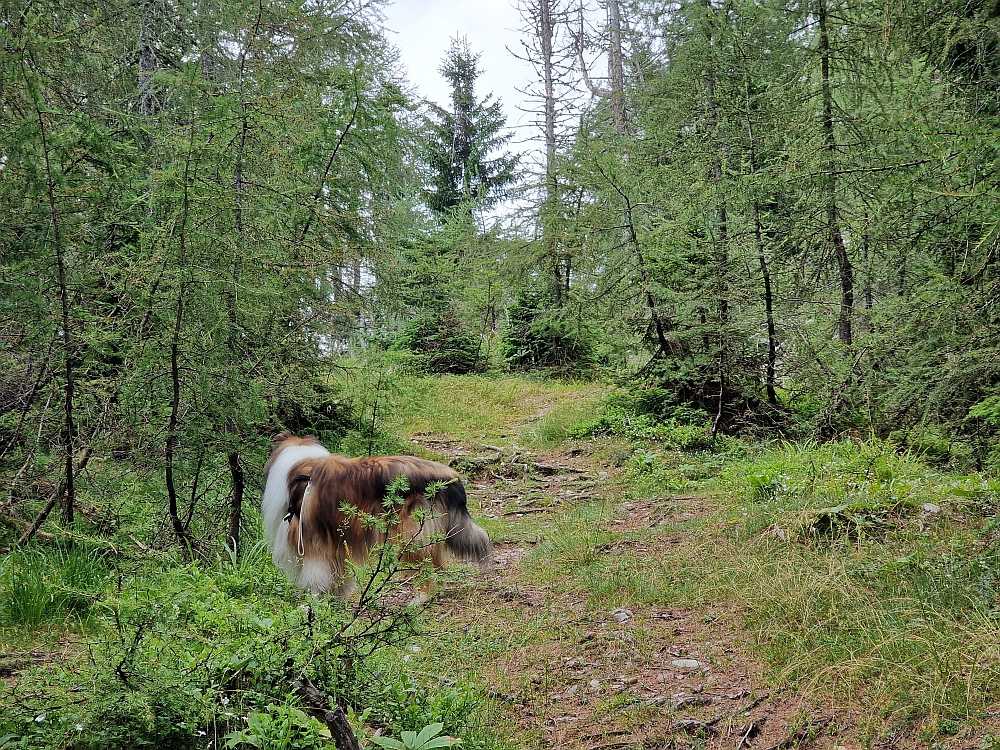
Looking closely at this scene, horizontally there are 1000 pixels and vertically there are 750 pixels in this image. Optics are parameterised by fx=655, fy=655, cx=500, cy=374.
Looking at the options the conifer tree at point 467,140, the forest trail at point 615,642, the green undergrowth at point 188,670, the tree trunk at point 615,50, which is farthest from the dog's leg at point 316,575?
the tree trunk at point 615,50

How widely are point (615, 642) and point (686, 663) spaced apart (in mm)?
490

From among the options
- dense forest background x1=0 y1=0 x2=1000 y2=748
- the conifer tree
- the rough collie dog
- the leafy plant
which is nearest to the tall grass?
dense forest background x1=0 y1=0 x2=1000 y2=748

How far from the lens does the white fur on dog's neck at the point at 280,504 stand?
4.80 metres

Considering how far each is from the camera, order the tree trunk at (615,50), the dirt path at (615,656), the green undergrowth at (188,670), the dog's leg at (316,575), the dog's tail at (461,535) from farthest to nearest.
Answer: the tree trunk at (615,50) < the dog's tail at (461,535) < the dog's leg at (316,575) < the dirt path at (615,656) < the green undergrowth at (188,670)

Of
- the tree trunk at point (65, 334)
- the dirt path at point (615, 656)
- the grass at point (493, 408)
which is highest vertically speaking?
the tree trunk at point (65, 334)

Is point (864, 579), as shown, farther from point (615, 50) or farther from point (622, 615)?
point (615, 50)

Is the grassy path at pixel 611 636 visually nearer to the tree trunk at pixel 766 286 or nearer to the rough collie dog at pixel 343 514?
the rough collie dog at pixel 343 514

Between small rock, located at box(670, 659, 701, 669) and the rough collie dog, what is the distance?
1.67 meters

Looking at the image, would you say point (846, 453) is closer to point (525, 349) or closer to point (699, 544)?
point (699, 544)

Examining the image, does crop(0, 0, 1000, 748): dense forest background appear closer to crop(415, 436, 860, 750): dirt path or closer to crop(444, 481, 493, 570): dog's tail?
crop(444, 481, 493, 570): dog's tail

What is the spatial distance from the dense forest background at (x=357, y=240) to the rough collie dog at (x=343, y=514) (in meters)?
0.51

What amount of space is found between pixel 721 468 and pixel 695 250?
3422 millimetres

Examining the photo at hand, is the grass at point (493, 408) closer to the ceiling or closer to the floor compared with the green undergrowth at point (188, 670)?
closer to the ceiling

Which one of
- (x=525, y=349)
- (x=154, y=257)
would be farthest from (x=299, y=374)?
(x=525, y=349)
